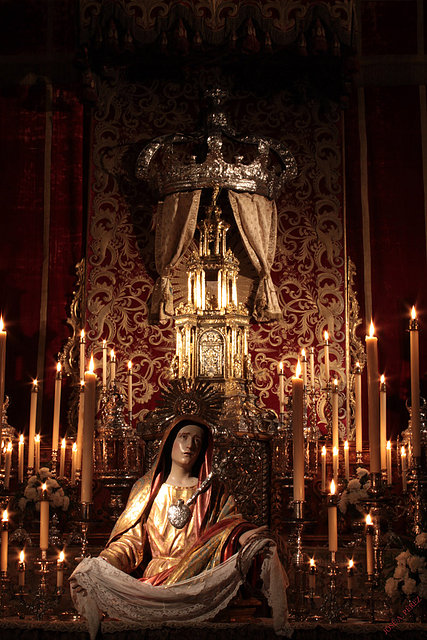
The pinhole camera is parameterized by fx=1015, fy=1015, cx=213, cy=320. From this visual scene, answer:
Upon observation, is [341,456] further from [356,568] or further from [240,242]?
[240,242]

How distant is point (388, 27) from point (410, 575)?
15.1 feet

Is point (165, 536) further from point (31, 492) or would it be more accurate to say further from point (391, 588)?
point (391, 588)

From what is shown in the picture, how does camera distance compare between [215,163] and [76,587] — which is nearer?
[76,587]

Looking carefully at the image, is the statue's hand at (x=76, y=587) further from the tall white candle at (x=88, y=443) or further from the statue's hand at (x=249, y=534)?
the statue's hand at (x=249, y=534)

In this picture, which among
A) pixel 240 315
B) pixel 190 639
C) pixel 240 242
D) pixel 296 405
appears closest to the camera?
pixel 190 639

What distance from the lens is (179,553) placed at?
536 cm

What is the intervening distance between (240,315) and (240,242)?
748 mm

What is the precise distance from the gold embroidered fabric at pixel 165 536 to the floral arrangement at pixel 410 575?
3.82 feet

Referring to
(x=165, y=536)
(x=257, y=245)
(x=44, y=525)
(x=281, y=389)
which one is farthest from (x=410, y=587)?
(x=257, y=245)

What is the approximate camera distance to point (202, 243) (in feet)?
23.2

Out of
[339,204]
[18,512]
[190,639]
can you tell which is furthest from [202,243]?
[190,639]

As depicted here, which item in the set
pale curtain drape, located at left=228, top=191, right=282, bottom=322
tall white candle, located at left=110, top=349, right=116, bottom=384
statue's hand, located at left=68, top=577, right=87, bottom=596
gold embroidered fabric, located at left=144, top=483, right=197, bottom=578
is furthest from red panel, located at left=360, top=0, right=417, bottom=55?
statue's hand, located at left=68, top=577, right=87, bottom=596

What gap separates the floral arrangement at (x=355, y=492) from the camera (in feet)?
19.4

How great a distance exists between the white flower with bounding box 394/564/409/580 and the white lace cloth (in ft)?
1.70
